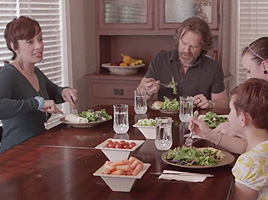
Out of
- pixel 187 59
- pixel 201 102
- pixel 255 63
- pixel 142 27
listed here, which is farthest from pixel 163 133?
pixel 142 27

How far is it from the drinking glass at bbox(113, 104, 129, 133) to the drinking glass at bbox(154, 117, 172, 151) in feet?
1.11

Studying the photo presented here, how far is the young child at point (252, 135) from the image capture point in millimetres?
1733

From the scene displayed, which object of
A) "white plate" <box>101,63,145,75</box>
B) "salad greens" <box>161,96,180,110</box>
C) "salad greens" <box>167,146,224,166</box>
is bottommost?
"salad greens" <box>167,146,224,166</box>

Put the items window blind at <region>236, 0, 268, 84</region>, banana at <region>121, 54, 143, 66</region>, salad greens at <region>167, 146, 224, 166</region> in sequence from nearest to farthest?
salad greens at <region>167, 146, 224, 166</region> → window blind at <region>236, 0, 268, 84</region> → banana at <region>121, 54, 143, 66</region>

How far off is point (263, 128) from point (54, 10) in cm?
274

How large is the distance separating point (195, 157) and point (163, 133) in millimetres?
250

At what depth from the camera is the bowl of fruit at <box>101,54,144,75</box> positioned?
4.42 meters

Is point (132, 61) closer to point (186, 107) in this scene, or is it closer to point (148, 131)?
point (186, 107)

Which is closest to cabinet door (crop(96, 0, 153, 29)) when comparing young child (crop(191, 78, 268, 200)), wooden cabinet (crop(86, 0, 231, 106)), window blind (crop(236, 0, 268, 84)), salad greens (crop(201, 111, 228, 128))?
wooden cabinet (crop(86, 0, 231, 106))

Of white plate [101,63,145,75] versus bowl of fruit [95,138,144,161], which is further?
white plate [101,63,145,75]

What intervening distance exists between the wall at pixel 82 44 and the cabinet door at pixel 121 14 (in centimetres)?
24

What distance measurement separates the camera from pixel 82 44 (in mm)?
4711

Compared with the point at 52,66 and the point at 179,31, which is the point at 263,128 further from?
the point at 52,66

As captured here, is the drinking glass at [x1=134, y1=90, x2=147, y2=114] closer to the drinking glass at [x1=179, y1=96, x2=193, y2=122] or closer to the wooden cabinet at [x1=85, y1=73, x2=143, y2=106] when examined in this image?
the drinking glass at [x1=179, y1=96, x2=193, y2=122]
